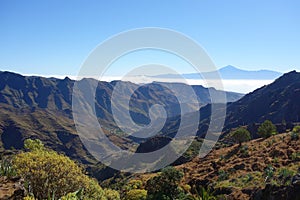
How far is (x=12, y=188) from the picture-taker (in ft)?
66.9

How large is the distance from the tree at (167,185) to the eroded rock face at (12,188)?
1913 centimetres

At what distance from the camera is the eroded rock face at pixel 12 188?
18812 mm

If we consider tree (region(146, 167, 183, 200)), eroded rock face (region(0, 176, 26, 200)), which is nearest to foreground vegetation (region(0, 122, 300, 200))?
tree (region(146, 167, 183, 200))

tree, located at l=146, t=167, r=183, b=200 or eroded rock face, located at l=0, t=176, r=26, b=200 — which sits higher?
eroded rock face, located at l=0, t=176, r=26, b=200

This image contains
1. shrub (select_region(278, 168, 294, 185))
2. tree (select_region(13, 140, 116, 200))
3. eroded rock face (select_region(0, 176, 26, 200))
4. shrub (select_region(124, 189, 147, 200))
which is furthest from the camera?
shrub (select_region(124, 189, 147, 200))

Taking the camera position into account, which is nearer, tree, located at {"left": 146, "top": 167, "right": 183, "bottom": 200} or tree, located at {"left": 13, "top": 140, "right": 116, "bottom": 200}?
tree, located at {"left": 13, "top": 140, "right": 116, "bottom": 200}

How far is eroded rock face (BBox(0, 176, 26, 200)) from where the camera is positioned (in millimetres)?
18812

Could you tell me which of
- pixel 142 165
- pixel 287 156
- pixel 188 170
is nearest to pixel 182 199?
pixel 287 156

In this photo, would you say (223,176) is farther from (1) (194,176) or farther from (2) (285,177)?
(2) (285,177)

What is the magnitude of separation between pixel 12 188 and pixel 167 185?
833 inches

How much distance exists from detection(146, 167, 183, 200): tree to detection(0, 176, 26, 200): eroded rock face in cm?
1913

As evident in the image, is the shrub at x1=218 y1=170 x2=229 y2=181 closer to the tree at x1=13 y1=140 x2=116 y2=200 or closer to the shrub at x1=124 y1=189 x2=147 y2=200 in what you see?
the shrub at x1=124 y1=189 x2=147 y2=200

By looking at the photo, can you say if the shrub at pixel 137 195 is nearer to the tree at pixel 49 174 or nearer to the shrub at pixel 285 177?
the tree at pixel 49 174

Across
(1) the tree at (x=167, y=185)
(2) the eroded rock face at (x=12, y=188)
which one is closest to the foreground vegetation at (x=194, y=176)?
(1) the tree at (x=167, y=185)
